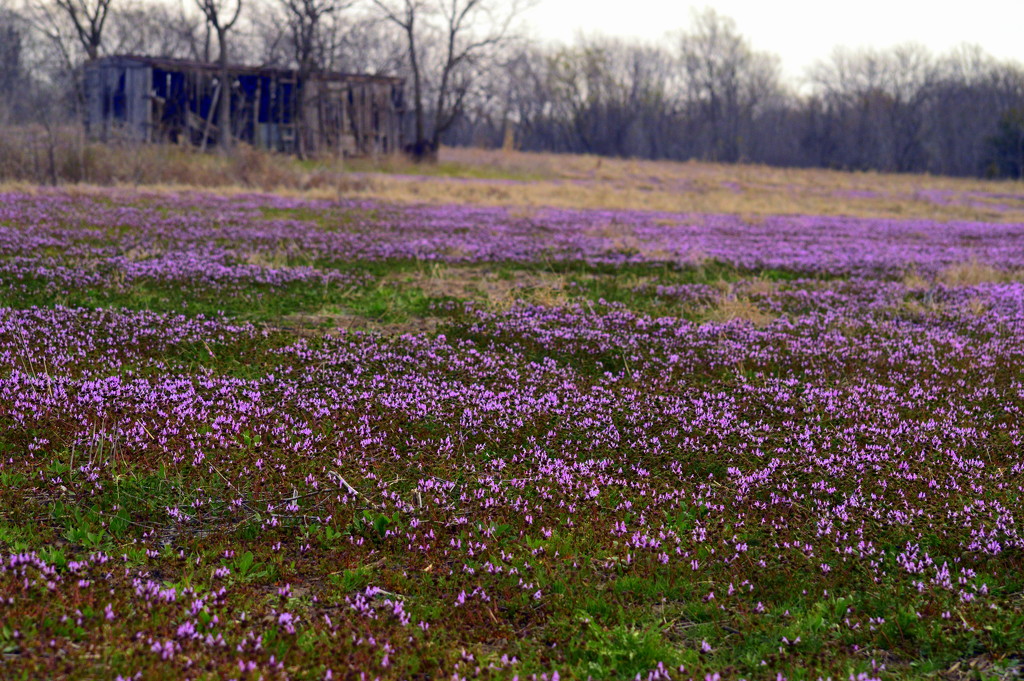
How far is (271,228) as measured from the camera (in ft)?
62.8

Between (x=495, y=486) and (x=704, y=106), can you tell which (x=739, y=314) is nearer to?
(x=495, y=486)

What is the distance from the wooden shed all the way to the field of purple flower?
1675 inches

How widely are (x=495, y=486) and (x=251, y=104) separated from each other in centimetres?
5258

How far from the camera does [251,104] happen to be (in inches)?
2050

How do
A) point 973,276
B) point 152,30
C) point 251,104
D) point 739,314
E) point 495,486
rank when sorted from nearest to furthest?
point 495,486
point 739,314
point 973,276
point 251,104
point 152,30

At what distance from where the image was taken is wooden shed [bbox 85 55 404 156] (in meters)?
48.9

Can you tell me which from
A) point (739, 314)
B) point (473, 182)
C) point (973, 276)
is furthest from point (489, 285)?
point (473, 182)

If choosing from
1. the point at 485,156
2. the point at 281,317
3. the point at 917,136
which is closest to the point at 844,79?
the point at 917,136

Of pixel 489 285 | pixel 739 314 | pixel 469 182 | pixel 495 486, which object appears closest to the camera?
pixel 495 486

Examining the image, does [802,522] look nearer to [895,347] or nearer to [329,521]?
[329,521]

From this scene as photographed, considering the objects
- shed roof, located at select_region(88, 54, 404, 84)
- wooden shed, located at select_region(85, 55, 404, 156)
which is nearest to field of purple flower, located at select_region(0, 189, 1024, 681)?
wooden shed, located at select_region(85, 55, 404, 156)

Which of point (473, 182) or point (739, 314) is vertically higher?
point (473, 182)

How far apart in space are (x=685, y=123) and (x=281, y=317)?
103m

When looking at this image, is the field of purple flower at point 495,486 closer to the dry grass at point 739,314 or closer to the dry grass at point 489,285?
the dry grass at point 739,314
